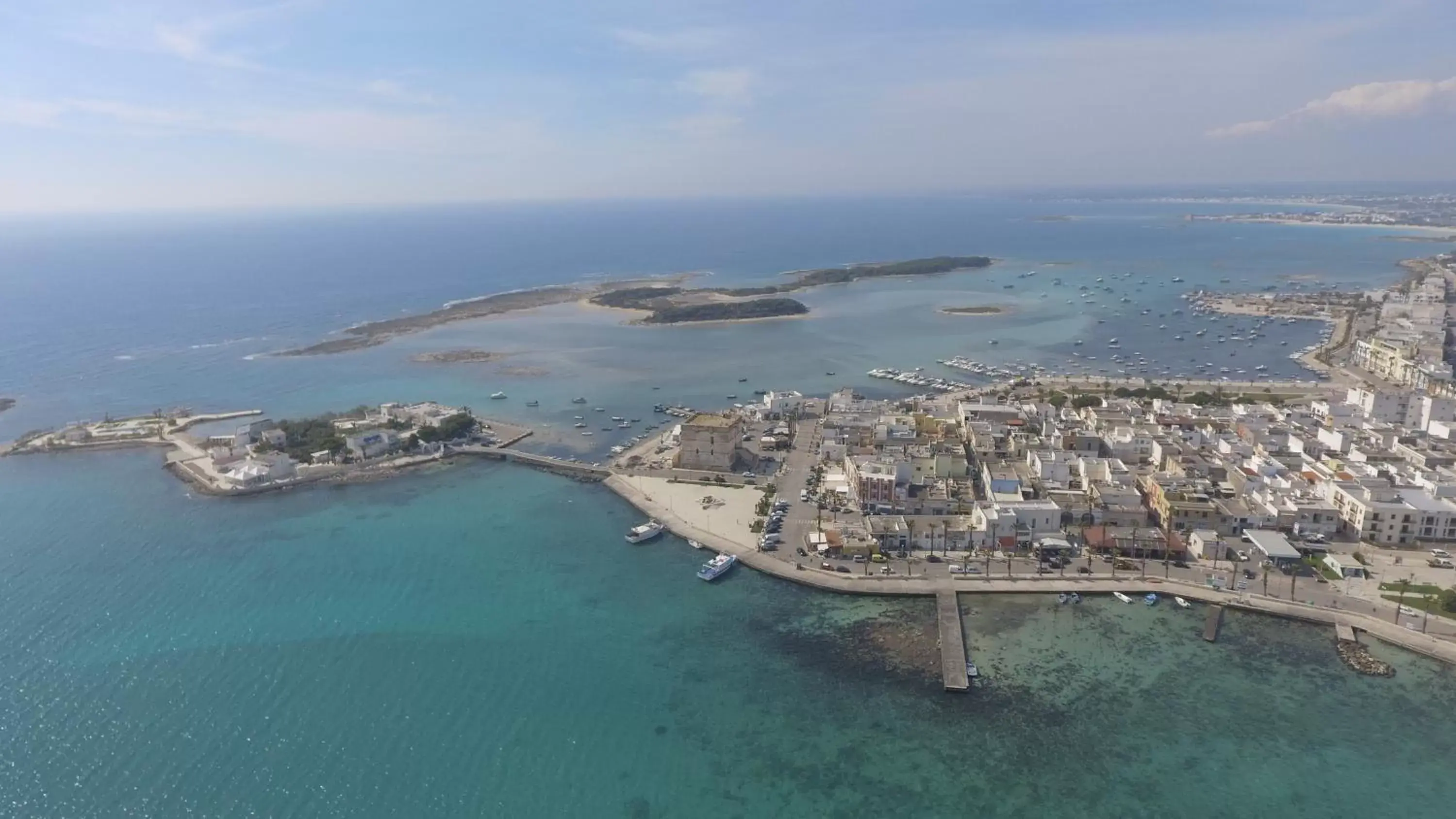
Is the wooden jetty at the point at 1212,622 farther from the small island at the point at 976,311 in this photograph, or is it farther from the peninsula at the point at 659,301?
the peninsula at the point at 659,301

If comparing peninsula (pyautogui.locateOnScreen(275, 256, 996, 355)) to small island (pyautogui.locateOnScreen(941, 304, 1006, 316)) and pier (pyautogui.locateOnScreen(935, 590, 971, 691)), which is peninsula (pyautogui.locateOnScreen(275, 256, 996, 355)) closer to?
small island (pyautogui.locateOnScreen(941, 304, 1006, 316))

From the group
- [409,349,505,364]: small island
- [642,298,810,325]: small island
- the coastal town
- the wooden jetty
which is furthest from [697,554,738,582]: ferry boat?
[642,298,810,325]: small island

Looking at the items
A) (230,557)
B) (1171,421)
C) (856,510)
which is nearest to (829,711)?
(856,510)

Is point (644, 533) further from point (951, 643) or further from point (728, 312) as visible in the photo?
point (728, 312)

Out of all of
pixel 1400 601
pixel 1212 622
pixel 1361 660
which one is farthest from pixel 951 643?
pixel 1400 601

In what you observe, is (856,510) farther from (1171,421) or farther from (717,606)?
(1171,421)

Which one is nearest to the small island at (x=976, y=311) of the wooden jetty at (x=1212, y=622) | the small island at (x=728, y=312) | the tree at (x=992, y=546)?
the small island at (x=728, y=312)

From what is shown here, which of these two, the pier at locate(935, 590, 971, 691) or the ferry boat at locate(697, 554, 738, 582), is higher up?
the ferry boat at locate(697, 554, 738, 582)
